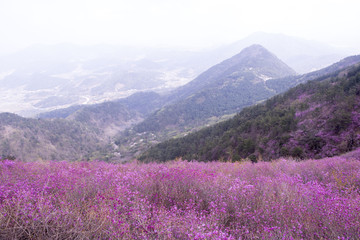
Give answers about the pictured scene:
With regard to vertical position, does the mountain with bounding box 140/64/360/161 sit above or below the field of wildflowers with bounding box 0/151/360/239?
below

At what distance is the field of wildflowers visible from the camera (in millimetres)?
3508

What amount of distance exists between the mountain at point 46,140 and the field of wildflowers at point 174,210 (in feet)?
355

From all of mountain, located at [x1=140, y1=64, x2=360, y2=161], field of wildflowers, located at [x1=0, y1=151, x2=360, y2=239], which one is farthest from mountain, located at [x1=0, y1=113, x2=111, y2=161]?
field of wildflowers, located at [x1=0, y1=151, x2=360, y2=239]

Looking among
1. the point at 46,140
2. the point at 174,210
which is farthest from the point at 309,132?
the point at 46,140

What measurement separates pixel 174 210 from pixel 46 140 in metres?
141

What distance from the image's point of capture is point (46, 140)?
119375mm

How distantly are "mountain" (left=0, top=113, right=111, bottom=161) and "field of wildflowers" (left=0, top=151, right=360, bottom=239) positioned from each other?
108319mm

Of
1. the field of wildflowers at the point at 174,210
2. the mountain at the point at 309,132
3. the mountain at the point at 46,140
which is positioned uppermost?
the field of wildflowers at the point at 174,210

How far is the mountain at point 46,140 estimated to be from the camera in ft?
333

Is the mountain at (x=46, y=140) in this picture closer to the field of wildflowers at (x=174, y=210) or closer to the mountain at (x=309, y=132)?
the mountain at (x=309, y=132)

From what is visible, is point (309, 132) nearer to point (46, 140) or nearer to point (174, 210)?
point (174, 210)

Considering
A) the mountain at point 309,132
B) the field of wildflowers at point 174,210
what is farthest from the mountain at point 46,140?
the field of wildflowers at point 174,210

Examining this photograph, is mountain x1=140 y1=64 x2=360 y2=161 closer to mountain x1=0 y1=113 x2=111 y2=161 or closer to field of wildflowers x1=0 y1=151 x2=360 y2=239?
field of wildflowers x1=0 y1=151 x2=360 y2=239

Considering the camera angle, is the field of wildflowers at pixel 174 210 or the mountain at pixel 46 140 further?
the mountain at pixel 46 140
